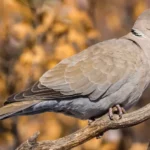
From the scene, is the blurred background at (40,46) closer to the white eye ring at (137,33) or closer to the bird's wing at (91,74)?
the white eye ring at (137,33)

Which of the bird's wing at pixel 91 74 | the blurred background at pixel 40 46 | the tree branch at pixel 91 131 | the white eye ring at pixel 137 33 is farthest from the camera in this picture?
the blurred background at pixel 40 46

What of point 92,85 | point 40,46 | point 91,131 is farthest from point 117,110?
point 40,46

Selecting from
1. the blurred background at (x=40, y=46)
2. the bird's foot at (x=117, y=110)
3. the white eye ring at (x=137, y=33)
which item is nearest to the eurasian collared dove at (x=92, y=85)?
the bird's foot at (x=117, y=110)

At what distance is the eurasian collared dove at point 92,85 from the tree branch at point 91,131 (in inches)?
13.1

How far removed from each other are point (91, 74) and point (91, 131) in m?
0.68

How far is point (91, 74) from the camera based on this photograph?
4.75 m

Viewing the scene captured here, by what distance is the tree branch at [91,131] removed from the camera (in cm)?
405

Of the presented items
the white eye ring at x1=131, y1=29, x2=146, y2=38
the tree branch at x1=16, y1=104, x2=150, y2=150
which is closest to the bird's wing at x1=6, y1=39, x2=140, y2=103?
the white eye ring at x1=131, y1=29, x2=146, y2=38

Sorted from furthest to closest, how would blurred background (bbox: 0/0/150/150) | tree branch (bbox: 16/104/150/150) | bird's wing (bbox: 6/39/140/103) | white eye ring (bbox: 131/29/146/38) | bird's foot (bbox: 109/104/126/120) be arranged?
blurred background (bbox: 0/0/150/150) → white eye ring (bbox: 131/29/146/38) → bird's wing (bbox: 6/39/140/103) → bird's foot (bbox: 109/104/126/120) → tree branch (bbox: 16/104/150/150)

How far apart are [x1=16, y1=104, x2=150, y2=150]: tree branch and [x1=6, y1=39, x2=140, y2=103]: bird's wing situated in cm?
46

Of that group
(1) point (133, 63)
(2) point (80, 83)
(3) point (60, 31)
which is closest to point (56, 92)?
(2) point (80, 83)

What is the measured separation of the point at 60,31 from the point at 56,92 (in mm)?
1188

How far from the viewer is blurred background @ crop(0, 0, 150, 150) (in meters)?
5.64

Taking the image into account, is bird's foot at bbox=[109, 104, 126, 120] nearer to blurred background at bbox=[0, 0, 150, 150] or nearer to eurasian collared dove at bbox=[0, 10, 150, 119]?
eurasian collared dove at bbox=[0, 10, 150, 119]
